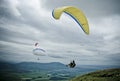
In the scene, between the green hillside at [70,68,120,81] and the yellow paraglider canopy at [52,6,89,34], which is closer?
the yellow paraglider canopy at [52,6,89,34]

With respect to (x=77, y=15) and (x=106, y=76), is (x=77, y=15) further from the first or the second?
(x=106, y=76)

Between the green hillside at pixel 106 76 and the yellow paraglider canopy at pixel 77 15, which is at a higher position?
the yellow paraglider canopy at pixel 77 15

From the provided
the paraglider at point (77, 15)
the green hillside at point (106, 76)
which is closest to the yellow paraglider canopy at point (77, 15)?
the paraglider at point (77, 15)

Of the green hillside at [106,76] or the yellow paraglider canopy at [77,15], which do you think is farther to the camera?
the green hillside at [106,76]

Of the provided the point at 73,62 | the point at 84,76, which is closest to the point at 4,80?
the point at 84,76

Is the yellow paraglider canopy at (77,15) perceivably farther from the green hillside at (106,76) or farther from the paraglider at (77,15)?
the green hillside at (106,76)

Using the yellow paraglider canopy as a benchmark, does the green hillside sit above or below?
below

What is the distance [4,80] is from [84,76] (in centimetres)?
9432

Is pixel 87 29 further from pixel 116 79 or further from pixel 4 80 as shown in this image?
pixel 4 80

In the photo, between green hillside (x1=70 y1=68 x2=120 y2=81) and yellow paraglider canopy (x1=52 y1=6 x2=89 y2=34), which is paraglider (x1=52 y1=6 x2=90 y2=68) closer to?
yellow paraglider canopy (x1=52 y1=6 x2=89 y2=34)

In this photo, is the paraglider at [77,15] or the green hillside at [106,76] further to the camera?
the green hillside at [106,76]

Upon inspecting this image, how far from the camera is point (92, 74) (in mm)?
22453

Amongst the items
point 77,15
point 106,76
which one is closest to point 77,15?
point 77,15

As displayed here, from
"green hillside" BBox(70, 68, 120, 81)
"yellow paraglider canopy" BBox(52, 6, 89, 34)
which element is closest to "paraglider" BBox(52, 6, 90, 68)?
"yellow paraglider canopy" BBox(52, 6, 89, 34)
